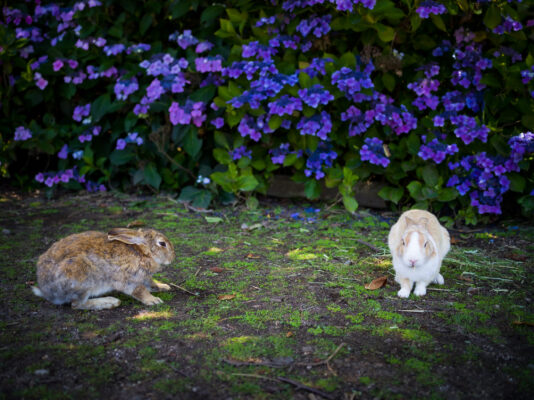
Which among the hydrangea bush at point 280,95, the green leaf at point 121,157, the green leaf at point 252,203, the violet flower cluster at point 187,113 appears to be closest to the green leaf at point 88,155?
the hydrangea bush at point 280,95

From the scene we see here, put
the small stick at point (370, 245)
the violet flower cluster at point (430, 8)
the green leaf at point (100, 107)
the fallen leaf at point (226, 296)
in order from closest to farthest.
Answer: the fallen leaf at point (226, 296) < the small stick at point (370, 245) < the violet flower cluster at point (430, 8) < the green leaf at point (100, 107)

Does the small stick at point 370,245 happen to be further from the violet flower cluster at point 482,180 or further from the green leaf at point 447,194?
the violet flower cluster at point 482,180

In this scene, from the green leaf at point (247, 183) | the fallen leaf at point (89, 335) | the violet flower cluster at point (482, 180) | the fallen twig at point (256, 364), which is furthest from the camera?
the green leaf at point (247, 183)

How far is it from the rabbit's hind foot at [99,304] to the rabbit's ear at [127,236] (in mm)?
397

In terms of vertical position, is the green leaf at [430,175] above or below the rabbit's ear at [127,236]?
above

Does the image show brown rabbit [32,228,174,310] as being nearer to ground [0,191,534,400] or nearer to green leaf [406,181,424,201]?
ground [0,191,534,400]

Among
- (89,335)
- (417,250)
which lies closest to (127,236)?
(89,335)

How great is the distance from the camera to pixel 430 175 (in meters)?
5.22

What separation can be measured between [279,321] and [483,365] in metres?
1.16

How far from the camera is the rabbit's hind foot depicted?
3.28 meters

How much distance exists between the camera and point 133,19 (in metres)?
6.43

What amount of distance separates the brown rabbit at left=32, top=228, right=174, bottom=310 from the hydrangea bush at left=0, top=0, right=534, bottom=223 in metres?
2.28

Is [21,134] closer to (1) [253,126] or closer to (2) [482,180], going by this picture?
(1) [253,126]

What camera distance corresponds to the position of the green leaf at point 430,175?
17.1 ft
